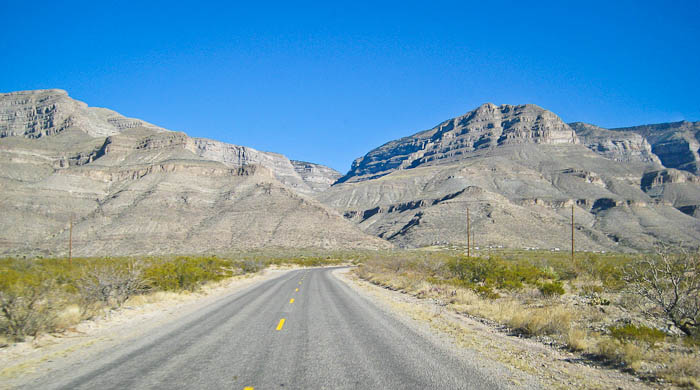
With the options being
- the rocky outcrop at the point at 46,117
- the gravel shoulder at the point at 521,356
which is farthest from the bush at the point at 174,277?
the rocky outcrop at the point at 46,117

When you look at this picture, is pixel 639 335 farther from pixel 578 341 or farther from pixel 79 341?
pixel 79 341

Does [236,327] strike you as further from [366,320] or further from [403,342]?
[403,342]

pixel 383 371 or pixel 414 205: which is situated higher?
pixel 414 205

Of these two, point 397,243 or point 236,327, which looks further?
point 397,243

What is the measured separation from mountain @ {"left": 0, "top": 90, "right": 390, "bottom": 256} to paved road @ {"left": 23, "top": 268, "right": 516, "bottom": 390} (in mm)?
70154

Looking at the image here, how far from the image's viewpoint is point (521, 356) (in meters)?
7.37

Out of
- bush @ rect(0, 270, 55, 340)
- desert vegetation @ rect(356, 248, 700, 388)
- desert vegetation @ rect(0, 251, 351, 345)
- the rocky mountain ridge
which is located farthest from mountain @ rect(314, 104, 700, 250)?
bush @ rect(0, 270, 55, 340)

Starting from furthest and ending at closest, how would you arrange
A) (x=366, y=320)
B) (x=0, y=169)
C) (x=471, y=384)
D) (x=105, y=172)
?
1. (x=105, y=172)
2. (x=0, y=169)
3. (x=366, y=320)
4. (x=471, y=384)

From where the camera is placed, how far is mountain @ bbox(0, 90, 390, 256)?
74.2m

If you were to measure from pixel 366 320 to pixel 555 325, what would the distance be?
4816 mm

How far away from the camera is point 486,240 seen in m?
79.9

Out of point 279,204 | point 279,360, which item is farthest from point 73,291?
point 279,204

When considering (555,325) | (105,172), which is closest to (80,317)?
(555,325)

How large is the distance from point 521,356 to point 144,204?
9417 cm
